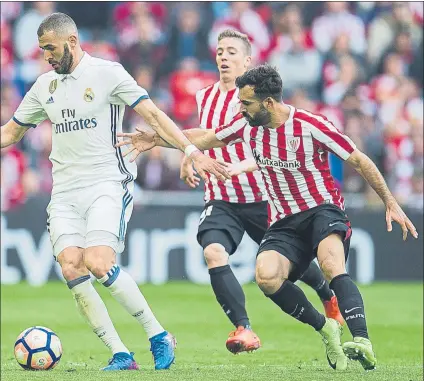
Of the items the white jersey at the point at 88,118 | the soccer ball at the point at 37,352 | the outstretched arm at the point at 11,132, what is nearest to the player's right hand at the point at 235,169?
the white jersey at the point at 88,118

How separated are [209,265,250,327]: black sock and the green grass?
0.39 metres

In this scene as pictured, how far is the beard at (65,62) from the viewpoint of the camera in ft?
25.4

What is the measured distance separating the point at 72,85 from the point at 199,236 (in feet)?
5.94

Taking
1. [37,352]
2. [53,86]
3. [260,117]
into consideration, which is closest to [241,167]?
[260,117]

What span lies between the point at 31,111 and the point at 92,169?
28.4 inches

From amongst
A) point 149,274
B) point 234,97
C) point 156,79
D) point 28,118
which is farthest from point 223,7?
point 28,118

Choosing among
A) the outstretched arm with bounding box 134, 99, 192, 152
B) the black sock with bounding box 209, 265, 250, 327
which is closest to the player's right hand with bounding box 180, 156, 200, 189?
the outstretched arm with bounding box 134, 99, 192, 152

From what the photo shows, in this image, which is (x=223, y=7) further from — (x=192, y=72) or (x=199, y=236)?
(x=199, y=236)

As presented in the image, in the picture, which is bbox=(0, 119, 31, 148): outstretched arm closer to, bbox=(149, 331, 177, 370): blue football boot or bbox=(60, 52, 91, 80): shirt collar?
bbox=(60, 52, 91, 80): shirt collar

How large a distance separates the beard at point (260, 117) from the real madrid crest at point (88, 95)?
1.09 metres

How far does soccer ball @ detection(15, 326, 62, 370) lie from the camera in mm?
7723

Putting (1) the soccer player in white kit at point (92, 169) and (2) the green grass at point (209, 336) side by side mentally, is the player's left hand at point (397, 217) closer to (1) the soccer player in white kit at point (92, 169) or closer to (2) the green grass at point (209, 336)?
(2) the green grass at point (209, 336)

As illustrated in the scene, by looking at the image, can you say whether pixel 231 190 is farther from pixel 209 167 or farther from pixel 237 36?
pixel 209 167

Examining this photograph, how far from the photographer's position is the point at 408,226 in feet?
24.7
